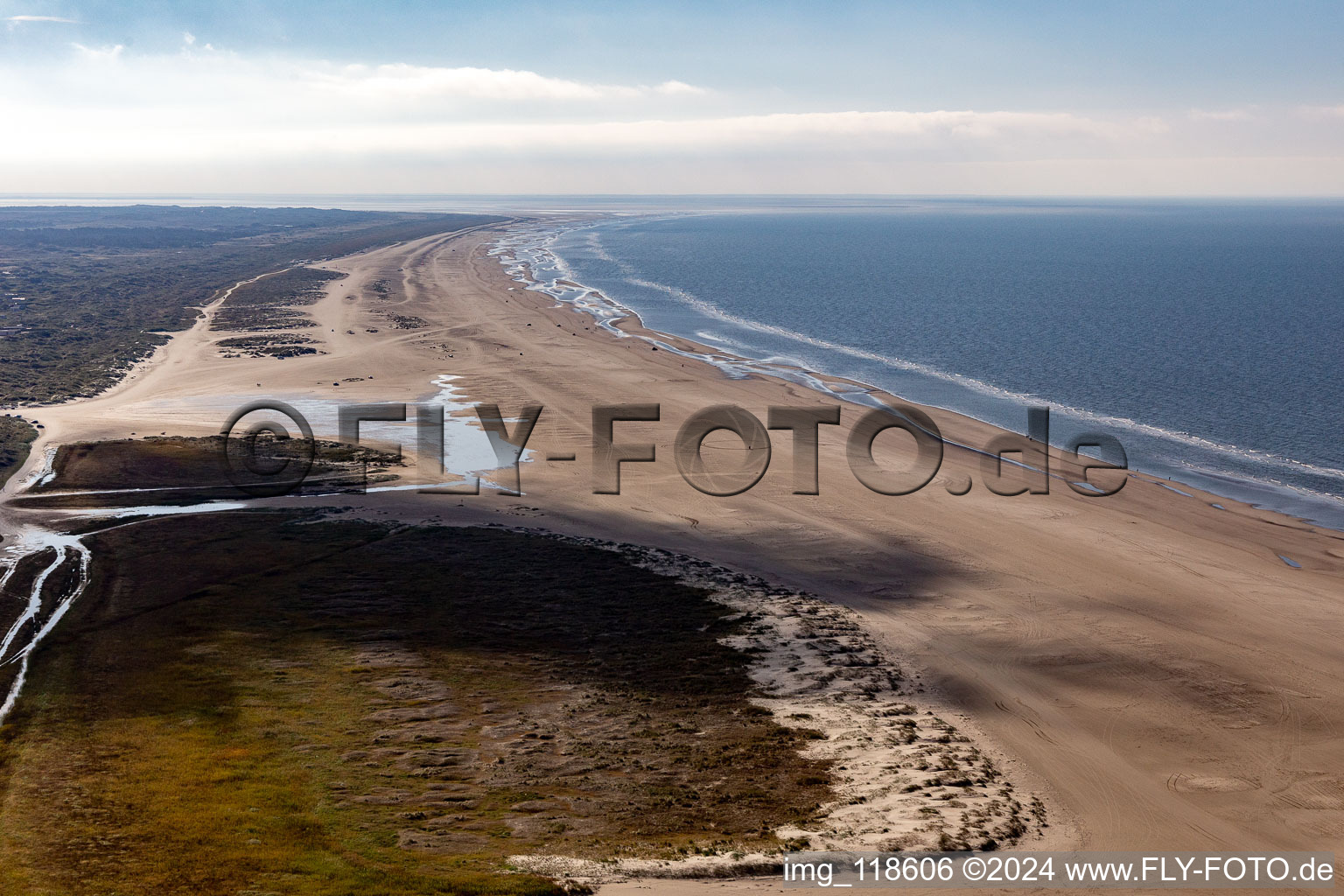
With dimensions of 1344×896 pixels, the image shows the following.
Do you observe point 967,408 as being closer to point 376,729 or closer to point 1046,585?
point 1046,585

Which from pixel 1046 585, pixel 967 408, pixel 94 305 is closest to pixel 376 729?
pixel 1046 585

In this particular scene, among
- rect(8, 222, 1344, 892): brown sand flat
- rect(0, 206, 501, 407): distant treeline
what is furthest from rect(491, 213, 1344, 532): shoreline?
rect(0, 206, 501, 407): distant treeline

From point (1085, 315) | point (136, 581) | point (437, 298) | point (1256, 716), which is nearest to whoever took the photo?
point (1256, 716)

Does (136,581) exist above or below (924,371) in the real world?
below

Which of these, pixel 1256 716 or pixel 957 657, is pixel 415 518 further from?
pixel 1256 716

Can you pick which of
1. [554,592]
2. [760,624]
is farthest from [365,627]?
[760,624]

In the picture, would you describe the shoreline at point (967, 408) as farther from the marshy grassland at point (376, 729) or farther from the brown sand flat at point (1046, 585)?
the marshy grassland at point (376, 729)
